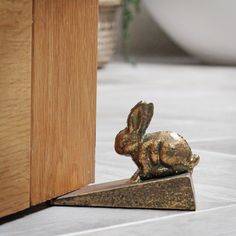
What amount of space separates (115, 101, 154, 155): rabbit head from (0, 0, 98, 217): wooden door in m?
0.05

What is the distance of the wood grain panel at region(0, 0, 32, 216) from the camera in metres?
0.87

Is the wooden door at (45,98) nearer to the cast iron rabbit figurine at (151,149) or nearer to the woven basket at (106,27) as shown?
the cast iron rabbit figurine at (151,149)

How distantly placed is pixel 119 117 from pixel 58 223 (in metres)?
0.99

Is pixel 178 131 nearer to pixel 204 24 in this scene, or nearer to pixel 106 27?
pixel 106 27

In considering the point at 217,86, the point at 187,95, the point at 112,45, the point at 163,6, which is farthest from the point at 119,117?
the point at 163,6

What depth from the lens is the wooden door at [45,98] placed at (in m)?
0.89

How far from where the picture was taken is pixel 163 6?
11.3 ft

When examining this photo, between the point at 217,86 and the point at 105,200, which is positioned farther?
the point at 217,86

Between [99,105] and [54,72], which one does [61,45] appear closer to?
[54,72]

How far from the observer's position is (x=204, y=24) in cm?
337

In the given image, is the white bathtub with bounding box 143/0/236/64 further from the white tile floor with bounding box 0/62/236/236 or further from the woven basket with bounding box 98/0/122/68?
the woven basket with bounding box 98/0/122/68

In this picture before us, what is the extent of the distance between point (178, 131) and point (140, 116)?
70cm

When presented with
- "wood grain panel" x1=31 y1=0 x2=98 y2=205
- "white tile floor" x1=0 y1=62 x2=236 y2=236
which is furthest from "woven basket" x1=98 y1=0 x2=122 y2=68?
"wood grain panel" x1=31 y1=0 x2=98 y2=205

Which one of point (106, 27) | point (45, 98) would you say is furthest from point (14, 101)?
point (106, 27)
